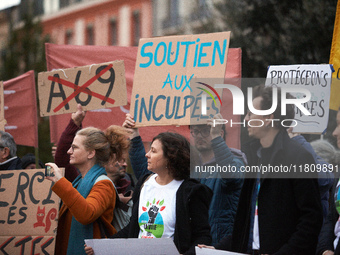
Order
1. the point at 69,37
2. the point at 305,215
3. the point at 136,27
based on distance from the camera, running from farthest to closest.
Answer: the point at 69,37
the point at 136,27
the point at 305,215

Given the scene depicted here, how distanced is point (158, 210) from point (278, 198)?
0.90m

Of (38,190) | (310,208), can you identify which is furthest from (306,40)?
(310,208)

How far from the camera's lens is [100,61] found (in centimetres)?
735

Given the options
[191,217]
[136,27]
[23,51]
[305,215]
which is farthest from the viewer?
[136,27]

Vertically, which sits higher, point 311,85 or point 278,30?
point 278,30

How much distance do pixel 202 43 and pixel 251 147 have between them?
1680mm

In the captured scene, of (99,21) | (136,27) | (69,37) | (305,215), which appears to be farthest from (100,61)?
(69,37)

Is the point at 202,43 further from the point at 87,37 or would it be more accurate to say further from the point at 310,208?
the point at 87,37

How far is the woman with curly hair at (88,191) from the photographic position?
4152 mm

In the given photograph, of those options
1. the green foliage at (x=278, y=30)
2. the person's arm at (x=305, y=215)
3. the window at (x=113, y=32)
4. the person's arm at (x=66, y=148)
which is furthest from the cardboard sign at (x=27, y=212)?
the window at (x=113, y=32)

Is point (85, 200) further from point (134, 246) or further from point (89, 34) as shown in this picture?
point (89, 34)

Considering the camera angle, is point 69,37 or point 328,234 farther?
point 69,37

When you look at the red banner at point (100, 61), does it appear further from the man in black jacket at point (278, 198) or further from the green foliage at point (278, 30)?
the green foliage at point (278, 30)

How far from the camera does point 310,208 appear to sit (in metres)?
3.39
